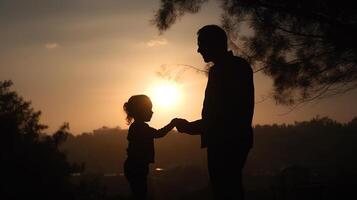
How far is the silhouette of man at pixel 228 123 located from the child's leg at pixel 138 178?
4.61 ft

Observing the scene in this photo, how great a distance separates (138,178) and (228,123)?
5.33ft

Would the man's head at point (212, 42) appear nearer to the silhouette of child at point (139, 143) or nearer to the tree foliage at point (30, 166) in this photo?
the silhouette of child at point (139, 143)

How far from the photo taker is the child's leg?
4336mm

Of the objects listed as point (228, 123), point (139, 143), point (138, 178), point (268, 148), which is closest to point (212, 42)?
point (228, 123)

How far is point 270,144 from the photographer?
84250mm

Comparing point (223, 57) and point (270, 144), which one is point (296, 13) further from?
point (270, 144)

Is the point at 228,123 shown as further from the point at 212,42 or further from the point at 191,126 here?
the point at 212,42

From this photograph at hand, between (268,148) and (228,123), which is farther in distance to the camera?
(268,148)

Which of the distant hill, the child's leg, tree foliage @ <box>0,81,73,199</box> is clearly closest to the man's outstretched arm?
the child's leg

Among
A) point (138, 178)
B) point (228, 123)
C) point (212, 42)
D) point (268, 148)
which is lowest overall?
point (138, 178)

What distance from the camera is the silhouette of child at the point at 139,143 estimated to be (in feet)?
14.3

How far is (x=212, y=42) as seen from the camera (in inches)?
123

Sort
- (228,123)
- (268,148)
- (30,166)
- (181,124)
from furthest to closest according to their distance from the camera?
(268,148), (30,166), (181,124), (228,123)

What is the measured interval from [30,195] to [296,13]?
48.5 ft
